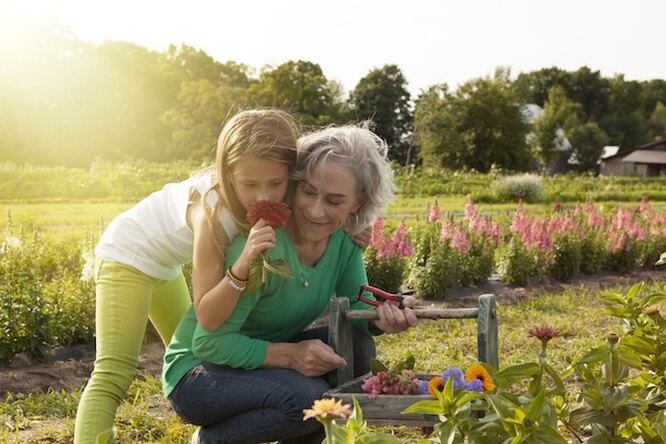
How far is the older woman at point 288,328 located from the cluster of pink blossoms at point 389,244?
13.0ft

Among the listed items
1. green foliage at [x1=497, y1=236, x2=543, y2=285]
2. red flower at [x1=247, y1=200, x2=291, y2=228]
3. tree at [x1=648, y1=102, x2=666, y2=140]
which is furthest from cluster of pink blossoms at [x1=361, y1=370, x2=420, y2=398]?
tree at [x1=648, y1=102, x2=666, y2=140]

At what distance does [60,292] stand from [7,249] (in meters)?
0.62

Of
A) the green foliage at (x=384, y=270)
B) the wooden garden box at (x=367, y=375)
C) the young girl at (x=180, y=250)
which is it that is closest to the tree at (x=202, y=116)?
the green foliage at (x=384, y=270)

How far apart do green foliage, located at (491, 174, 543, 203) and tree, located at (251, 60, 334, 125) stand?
40.5 ft

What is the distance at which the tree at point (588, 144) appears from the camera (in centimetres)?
5953

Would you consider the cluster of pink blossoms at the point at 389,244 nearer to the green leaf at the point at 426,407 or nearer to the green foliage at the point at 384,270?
the green foliage at the point at 384,270

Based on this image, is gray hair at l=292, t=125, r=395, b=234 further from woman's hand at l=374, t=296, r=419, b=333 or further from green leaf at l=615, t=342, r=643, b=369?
green leaf at l=615, t=342, r=643, b=369

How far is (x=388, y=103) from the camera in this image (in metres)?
47.6

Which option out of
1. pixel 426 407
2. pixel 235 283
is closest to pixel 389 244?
pixel 235 283

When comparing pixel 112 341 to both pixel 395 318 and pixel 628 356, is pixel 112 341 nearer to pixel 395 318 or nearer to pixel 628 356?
pixel 395 318

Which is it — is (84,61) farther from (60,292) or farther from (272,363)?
(272,363)

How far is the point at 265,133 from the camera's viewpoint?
2.50 meters

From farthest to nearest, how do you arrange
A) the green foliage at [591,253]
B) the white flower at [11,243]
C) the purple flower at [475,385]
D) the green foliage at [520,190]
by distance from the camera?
the green foliage at [520,190]
the green foliage at [591,253]
the white flower at [11,243]
the purple flower at [475,385]

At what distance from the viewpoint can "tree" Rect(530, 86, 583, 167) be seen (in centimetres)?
5300
